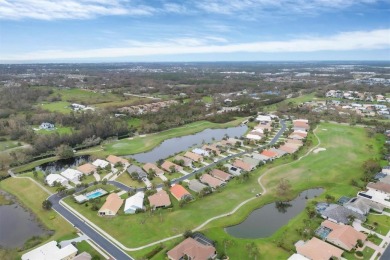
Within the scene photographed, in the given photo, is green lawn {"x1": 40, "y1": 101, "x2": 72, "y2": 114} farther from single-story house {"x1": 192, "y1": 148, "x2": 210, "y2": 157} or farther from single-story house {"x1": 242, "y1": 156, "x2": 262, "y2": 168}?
A: single-story house {"x1": 242, "y1": 156, "x2": 262, "y2": 168}

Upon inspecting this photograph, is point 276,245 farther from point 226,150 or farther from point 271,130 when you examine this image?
point 271,130

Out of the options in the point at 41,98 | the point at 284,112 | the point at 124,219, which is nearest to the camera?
the point at 124,219

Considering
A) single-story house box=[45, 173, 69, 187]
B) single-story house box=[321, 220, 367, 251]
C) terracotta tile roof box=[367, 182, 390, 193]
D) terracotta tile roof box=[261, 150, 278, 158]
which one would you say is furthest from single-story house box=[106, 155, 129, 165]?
terracotta tile roof box=[367, 182, 390, 193]

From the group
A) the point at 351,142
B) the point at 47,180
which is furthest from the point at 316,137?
the point at 47,180

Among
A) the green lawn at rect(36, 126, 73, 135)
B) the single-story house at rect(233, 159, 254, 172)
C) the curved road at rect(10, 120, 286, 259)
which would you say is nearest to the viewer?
the curved road at rect(10, 120, 286, 259)

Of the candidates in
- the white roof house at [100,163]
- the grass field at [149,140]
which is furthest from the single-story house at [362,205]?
the grass field at [149,140]

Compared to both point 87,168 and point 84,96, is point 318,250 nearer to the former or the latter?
point 87,168
